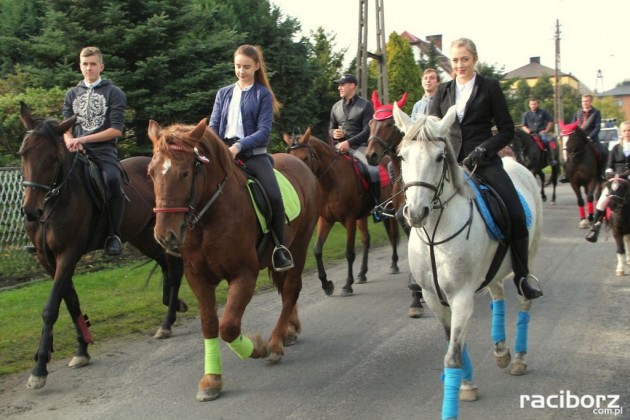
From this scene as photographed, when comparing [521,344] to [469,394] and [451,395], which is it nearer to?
[469,394]

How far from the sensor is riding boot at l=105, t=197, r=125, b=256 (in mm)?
6782

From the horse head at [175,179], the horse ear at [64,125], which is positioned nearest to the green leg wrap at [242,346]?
the horse head at [175,179]

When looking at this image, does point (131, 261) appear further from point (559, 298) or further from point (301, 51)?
point (301, 51)

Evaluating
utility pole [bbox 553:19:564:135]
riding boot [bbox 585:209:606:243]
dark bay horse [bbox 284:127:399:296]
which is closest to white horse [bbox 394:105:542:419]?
dark bay horse [bbox 284:127:399:296]

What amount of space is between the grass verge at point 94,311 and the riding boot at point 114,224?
1.03 m

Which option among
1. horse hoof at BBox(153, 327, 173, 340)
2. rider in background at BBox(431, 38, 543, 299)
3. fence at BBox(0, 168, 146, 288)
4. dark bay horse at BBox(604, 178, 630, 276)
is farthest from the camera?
Answer: fence at BBox(0, 168, 146, 288)

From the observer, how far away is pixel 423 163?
4.23 meters

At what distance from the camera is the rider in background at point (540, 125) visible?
18.1 m

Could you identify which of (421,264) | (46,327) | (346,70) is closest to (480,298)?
(421,264)

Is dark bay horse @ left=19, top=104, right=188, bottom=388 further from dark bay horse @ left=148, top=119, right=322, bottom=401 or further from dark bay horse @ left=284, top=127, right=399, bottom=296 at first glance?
dark bay horse @ left=284, top=127, right=399, bottom=296

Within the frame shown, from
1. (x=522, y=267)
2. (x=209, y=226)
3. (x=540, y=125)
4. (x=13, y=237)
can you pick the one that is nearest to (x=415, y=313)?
(x=522, y=267)

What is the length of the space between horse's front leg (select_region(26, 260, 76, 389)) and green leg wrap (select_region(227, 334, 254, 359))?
5.57ft

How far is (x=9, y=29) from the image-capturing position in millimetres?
16594

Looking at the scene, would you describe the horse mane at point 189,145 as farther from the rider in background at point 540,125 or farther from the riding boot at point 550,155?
the riding boot at point 550,155
